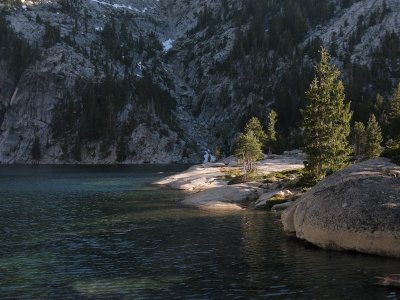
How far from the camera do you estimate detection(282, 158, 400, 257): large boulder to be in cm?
3194

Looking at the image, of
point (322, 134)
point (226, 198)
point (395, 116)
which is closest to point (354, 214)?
point (226, 198)

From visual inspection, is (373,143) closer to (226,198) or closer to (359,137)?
(359,137)

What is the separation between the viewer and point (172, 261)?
32625 mm

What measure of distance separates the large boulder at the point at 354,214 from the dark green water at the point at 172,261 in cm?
103

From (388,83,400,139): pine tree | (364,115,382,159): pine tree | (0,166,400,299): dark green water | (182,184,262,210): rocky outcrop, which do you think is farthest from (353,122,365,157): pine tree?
(0,166,400,299): dark green water

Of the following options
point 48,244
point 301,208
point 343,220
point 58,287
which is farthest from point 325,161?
point 58,287

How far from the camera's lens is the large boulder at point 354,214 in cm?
3194

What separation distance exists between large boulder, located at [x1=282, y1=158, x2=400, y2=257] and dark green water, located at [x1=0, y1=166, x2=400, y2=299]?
3.37 ft

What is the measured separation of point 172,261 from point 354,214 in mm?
14062

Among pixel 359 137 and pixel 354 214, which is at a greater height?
pixel 359 137

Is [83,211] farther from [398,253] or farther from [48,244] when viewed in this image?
[398,253]

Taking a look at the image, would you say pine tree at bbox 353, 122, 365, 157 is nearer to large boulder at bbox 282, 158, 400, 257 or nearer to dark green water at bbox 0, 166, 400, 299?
dark green water at bbox 0, 166, 400, 299

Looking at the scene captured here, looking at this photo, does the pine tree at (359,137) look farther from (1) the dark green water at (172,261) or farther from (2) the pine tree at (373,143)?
(1) the dark green water at (172,261)

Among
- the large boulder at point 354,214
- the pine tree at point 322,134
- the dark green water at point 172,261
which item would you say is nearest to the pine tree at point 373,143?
the pine tree at point 322,134
